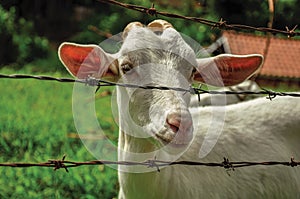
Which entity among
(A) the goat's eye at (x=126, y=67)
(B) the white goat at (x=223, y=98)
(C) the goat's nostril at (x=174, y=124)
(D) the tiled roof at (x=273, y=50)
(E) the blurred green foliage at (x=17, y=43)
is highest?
(E) the blurred green foliage at (x=17, y=43)

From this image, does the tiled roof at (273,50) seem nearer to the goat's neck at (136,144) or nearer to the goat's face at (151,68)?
the goat's face at (151,68)

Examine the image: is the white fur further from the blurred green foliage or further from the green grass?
the blurred green foliage

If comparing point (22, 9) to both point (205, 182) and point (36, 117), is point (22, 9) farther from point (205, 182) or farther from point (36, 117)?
point (205, 182)

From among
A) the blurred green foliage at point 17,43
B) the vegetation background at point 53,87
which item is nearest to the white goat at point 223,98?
the vegetation background at point 53,87

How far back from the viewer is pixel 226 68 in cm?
359

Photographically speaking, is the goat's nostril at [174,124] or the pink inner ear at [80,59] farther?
the pink inner ear at [80,59]

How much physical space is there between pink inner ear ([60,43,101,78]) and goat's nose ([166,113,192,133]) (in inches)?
25.6

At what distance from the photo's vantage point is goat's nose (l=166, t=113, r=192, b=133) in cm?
290

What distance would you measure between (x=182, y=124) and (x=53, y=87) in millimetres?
9196

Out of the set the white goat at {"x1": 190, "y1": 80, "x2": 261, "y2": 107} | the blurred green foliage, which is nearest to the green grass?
the white goat at {"x1": 190, "y1": 80, "x2": 261, "y2": 107}

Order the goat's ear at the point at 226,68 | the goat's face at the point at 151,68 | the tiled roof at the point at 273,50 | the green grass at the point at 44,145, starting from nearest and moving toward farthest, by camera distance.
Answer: the goat's face at the point at 151,68
the goat's ear at the point at 226,68
the green grass at the point at 44,145
the tiled roof at the point at 273,50

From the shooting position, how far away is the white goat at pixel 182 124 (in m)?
3.16

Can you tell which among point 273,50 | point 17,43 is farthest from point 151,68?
point 17,43

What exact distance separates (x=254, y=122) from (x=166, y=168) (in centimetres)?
91
